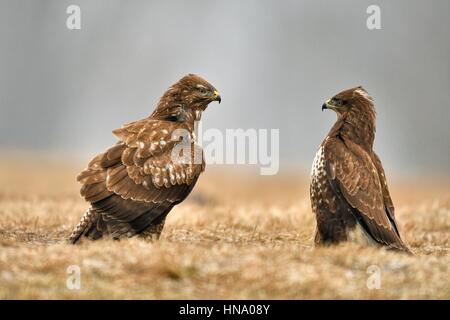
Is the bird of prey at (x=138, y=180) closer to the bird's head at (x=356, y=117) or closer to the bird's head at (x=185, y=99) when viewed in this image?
the bird's head at (x=185, y=99)

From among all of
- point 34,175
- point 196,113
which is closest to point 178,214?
point 196,113

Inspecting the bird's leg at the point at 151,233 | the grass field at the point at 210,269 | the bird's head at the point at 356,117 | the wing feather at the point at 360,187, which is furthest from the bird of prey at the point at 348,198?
the bird's leg at the point at 151,233

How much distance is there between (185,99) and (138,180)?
6.17 ft

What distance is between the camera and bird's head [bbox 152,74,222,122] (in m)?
12.2

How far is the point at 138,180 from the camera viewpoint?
1104cm

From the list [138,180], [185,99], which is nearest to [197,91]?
[185,99]

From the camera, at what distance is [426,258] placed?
1052 centimetres

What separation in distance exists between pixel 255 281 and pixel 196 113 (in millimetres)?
4274

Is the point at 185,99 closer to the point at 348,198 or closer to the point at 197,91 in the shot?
the point at 197,91

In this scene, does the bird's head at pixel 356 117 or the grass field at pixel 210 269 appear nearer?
the grass field at pixel 210 269

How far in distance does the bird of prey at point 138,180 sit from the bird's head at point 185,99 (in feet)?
1.53

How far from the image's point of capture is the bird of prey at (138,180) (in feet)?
35.8

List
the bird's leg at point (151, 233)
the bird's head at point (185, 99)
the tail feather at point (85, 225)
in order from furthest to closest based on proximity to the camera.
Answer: the bird's head at point (185, 99)
the bird's leg at point (151, 233)
the tail feather at point (85, 225)
